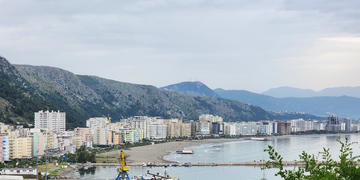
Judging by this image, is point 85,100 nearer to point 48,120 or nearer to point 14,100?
point 14,100

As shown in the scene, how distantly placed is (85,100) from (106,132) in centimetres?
5202

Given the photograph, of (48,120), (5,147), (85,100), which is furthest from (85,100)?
(5,147)

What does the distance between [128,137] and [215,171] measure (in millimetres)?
34765

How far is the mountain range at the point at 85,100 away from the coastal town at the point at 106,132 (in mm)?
4962

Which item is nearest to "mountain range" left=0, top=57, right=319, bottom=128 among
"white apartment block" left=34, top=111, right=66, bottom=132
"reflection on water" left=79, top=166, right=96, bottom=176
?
"white apartment block" left=34, top=111, right=66, bottom=132

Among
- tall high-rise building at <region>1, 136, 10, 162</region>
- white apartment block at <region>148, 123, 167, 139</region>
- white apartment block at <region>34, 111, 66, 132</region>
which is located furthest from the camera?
white apartment block at <region>148, 123, 167, 139</region>

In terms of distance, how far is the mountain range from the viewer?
7619 cm

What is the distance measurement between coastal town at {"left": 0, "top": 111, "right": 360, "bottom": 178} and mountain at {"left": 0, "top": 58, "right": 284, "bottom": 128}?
18.7 ft

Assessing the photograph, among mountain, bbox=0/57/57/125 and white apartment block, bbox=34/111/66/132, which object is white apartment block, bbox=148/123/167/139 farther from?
white apartment block, bbox=34/111/66/132

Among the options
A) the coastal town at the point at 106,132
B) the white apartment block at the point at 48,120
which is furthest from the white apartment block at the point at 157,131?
the white apartment block at the point at 48,120

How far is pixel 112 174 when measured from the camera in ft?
136

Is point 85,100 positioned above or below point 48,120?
above

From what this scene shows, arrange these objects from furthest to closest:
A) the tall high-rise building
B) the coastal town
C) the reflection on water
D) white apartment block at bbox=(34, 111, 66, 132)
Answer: white apartment block at bbox=(34, 111, 66, 132) < the coastal town < the tall high-rise building < the reflection on water

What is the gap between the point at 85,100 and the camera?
12206 cm
